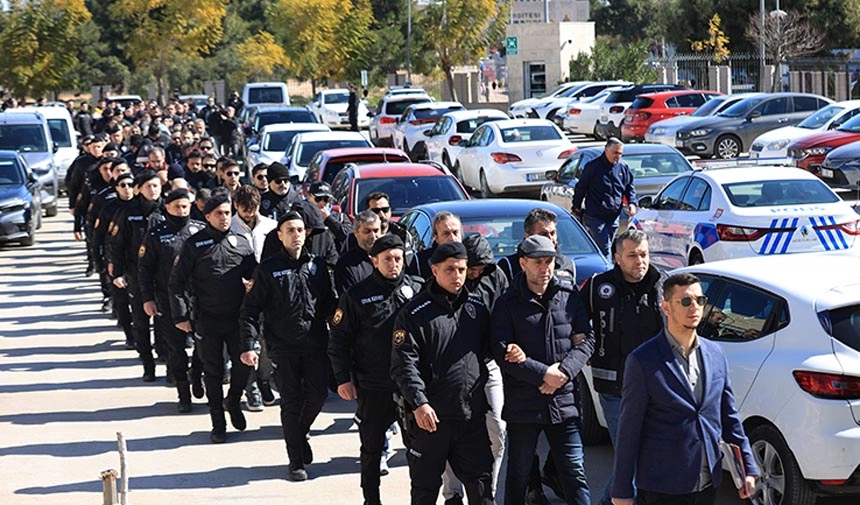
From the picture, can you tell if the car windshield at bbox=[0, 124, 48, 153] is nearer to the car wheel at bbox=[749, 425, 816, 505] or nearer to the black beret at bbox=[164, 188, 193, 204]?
the black beret at bbox=[164, 188, 193, 204]

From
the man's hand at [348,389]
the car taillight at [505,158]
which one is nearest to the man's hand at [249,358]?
the man's hand at [348,389]

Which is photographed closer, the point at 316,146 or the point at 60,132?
the point at 316,146

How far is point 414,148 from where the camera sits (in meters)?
33.9

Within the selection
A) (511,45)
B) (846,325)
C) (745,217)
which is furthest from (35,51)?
(846,325)

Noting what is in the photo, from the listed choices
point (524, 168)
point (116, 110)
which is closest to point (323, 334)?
point (524, 168)

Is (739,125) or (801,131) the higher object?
(801,131)

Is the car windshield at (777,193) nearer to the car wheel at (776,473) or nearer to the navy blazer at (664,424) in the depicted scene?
the car wheel at (776,473)

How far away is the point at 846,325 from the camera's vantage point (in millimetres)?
7613

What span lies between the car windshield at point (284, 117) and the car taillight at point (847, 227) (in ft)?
71.1

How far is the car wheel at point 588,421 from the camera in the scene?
980 cm

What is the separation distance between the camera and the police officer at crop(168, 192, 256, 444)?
10547mm

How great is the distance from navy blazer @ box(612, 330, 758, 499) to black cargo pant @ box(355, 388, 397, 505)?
256cm

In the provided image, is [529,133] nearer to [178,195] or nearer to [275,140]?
[275,140]

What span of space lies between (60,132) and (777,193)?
70.6 feet
